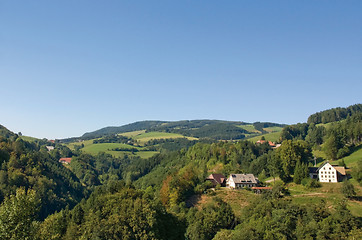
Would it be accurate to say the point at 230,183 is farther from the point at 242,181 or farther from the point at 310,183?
the point at 310,183

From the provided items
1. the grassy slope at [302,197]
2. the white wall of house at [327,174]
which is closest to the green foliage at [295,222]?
the grassy slope at [302,197]

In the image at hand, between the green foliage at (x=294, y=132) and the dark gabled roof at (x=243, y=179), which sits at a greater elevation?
the green foliage at (x=294, y=132)

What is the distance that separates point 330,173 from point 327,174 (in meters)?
0.84

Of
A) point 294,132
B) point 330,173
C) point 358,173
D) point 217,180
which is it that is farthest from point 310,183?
point 294,132

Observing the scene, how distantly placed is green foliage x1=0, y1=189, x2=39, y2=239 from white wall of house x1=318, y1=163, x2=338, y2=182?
266ft

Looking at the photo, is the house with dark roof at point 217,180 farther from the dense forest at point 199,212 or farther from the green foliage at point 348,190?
the green foliage at point 348,190

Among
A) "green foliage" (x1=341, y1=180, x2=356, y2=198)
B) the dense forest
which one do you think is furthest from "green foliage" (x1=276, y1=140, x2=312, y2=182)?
"green foliage" (x1=341, y1=180, x2=356, y2=198)

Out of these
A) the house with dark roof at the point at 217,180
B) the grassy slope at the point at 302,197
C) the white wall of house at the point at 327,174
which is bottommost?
the grassy slope at the point at 302,197

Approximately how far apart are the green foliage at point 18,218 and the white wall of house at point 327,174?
3187 inches

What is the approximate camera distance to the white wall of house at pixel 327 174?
89.4 metres

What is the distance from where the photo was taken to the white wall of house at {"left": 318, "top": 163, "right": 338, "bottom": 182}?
89.4 metres

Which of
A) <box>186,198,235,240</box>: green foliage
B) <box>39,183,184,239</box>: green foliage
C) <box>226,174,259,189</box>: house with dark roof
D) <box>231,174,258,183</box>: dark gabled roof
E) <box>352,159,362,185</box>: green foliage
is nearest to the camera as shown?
<box>39,183,184,239</box>: green foliage

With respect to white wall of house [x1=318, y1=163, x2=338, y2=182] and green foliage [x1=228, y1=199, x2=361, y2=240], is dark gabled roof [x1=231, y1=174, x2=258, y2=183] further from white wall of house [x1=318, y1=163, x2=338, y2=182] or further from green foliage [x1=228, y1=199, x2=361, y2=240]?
green foliage [x1=228, y1=199, x2=361, y2=240]

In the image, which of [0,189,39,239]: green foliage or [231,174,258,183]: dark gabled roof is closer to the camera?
[0,189,39,239]: green foliage
